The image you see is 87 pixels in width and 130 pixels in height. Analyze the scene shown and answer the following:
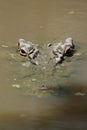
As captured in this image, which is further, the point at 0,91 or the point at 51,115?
the point at 0,91

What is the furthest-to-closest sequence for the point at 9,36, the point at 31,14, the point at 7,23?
the point at 31,14 → the point at 7,23 → the point at 9,36

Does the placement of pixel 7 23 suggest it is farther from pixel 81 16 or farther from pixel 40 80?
pixel 40 80

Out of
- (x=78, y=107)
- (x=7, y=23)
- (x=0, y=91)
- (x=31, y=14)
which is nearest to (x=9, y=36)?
(x=7, y=23)

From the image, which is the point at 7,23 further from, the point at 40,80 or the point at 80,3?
the point at 40,80

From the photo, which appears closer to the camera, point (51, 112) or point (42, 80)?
point (51, 112)

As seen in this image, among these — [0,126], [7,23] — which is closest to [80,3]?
[7,23]

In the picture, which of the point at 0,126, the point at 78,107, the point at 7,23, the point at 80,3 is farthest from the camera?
the point at 80,3
